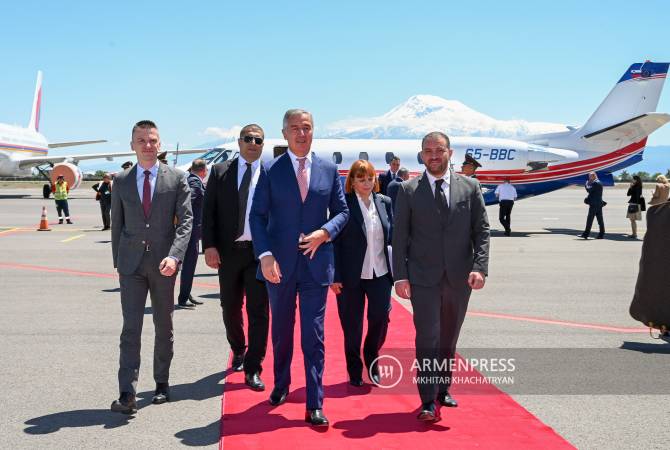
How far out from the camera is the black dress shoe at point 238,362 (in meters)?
6.32

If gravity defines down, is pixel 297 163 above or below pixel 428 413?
above

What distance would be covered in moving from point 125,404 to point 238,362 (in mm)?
1494

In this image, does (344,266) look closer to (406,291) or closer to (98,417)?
(406,291)

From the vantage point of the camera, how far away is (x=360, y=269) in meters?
5.88

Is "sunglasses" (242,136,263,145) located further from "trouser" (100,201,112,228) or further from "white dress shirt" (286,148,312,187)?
"trouser" (100,201,112,228)

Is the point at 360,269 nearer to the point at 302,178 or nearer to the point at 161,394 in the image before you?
the point at 302,178

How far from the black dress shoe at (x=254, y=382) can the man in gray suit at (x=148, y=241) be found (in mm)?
670

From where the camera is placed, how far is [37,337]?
24.6ft

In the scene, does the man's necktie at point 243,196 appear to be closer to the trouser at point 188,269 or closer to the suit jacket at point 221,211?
the suit jacket at point 221,211

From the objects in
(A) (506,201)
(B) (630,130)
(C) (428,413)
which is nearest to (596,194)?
(A) (506,201)

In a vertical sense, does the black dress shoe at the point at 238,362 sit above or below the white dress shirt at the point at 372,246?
below

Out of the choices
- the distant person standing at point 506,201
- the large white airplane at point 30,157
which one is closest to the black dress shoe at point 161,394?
the distant person standing at point 506,201

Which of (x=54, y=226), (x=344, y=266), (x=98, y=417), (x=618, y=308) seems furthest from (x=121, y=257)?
(x=54, y=226)

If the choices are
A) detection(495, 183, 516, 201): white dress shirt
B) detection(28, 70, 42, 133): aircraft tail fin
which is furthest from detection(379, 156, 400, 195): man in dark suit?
detection(28, 70, 42, 133): aircraft tail fin
